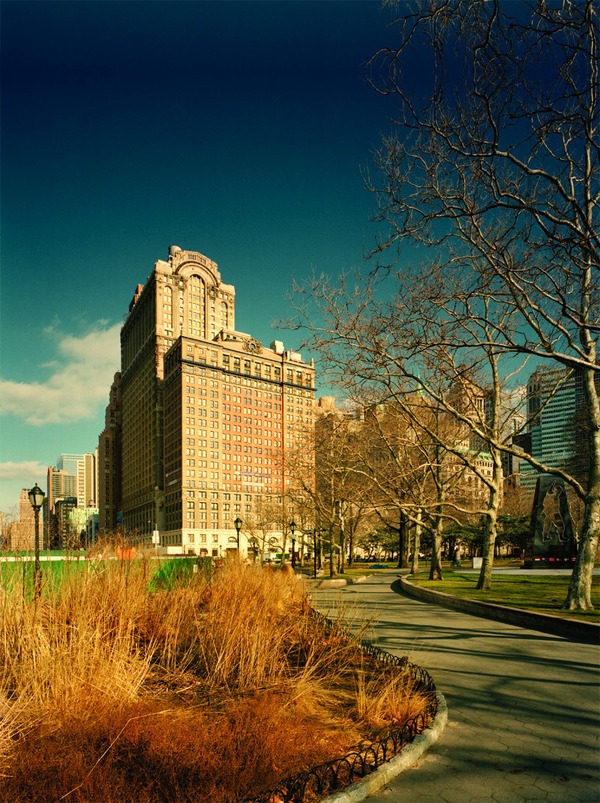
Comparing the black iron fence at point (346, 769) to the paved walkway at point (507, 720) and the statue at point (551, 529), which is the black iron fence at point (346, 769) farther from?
the statue at point (551, 529)

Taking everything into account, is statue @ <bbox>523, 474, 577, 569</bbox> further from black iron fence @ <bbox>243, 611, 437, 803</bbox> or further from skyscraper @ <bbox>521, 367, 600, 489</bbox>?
black iron fence @ <bbox>243, 611, 437, 803</bbox>

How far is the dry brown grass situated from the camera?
3840 millimetres

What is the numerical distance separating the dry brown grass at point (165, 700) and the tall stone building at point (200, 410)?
313 ft

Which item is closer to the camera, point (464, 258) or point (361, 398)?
point (464, 258)

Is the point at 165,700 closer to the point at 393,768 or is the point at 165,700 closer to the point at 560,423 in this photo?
the point at 393,768

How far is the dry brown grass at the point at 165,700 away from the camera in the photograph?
3.84m

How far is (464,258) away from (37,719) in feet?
37.9

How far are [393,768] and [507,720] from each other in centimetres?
192

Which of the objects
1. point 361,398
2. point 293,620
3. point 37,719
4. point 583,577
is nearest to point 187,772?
point 37,719

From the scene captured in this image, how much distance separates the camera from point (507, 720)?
18.1 ft

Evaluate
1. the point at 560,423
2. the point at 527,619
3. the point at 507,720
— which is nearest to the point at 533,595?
the point at 527,619

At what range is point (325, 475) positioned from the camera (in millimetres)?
32938

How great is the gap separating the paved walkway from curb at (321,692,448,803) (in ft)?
0.18

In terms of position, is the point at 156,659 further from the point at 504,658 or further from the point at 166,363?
the point at 166,363
